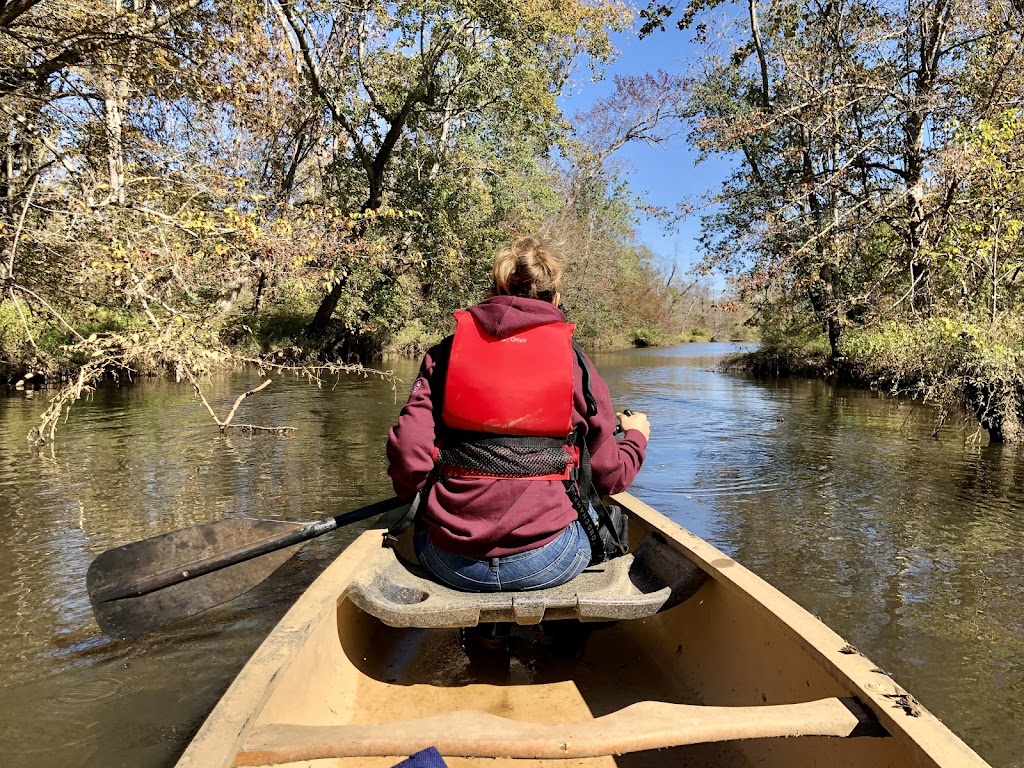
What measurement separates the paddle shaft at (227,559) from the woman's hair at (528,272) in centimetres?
114

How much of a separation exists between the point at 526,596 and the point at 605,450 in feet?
1.90

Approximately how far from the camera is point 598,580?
2553 mm

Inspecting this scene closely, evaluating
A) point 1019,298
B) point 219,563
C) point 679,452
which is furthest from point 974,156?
point 219,563

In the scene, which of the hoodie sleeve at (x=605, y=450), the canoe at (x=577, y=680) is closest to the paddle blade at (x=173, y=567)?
the canoe at (x=577, y=680)

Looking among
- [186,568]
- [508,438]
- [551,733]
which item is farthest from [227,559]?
[551,733]

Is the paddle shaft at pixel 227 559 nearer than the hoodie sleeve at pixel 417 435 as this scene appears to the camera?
No

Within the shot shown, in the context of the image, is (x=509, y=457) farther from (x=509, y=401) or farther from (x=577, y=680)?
(x=577, y=680)

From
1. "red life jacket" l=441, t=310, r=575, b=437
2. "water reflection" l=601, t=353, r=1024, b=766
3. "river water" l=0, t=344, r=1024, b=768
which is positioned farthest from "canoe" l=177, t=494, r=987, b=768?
"water reflection" l=601, t=353, r=1024, b=766

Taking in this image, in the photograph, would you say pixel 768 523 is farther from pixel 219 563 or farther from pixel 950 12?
pixel 950 12

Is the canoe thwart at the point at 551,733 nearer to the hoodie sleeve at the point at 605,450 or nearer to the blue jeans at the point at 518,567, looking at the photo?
the blue jeans at the point at 518,567

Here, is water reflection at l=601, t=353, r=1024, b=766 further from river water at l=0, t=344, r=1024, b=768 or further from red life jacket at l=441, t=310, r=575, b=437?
red life jacket at l=441, t=310, r=575, b=437

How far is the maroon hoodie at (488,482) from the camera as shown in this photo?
7.29 ft

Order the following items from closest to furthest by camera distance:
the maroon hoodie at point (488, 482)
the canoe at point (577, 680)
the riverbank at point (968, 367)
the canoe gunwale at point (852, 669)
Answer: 1. the canoe gunwale at point (852, 669)
2. the canoe at point (577, 680)
3. the maroon hoodie at point (488, 482)
4. the riverbank at point (968, 367)

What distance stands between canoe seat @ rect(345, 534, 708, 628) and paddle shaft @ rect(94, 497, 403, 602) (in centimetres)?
43
